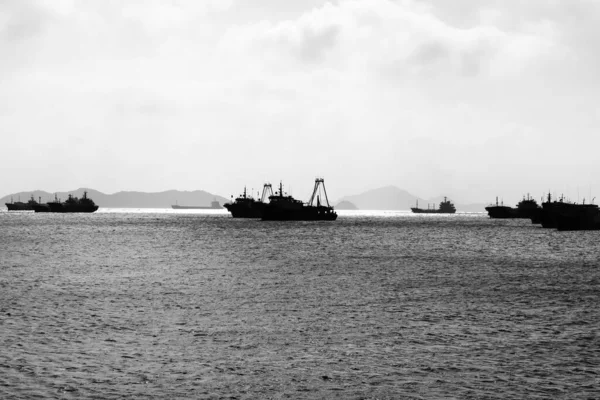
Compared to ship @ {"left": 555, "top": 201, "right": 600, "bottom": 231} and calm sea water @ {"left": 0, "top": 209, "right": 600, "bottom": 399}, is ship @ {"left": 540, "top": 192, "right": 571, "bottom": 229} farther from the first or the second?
calm sea water @ {"left": 0, "top": 209, "right": 600, "bottom": 399}

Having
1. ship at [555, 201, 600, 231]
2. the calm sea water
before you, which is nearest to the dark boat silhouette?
ship at [555, 201, 600, 231]

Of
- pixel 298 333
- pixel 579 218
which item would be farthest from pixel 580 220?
pixel 298 333

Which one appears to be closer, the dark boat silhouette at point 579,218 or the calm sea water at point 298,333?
the calm sea water at point 298,333

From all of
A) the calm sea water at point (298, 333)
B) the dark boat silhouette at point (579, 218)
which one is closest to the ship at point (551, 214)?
the dark boat silhouette at point (579, 218)

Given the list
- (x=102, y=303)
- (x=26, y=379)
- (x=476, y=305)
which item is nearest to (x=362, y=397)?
(x=26, y=379)

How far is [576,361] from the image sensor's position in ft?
83.0

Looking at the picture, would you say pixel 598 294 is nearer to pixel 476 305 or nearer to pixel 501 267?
pixel 476 305

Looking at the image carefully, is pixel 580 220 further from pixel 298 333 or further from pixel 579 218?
pixel 298 333

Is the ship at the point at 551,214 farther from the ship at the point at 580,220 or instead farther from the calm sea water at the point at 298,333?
the calm sea water at the point at 298,333

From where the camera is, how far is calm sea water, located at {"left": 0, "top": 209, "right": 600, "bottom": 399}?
862 inches

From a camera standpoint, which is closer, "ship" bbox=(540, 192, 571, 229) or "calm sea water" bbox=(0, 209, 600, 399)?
"calm sea water" bbox=(0, 209, 600, 399)

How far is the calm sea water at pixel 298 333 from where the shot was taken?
862 inches

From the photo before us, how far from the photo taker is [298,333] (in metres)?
31.2

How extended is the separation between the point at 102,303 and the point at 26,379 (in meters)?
19.2
